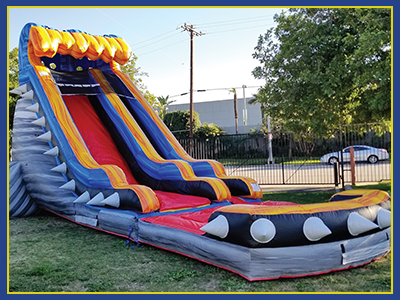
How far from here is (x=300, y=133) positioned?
9172 mm

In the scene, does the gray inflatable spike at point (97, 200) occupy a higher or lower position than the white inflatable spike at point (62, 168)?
lower

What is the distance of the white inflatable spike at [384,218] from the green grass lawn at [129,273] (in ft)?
1.17

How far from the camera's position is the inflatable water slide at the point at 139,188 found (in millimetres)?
3559

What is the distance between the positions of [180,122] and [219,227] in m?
23.4

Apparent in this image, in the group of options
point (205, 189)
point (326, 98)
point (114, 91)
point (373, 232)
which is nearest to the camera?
point (373, 232)

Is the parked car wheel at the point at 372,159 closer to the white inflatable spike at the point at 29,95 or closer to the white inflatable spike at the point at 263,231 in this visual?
the white inflatable spike at the point at 29,95

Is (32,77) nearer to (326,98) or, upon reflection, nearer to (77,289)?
(77,289)

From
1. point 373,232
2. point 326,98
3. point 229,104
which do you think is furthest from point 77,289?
point 229,104

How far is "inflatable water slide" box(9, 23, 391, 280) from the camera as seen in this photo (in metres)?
3.56

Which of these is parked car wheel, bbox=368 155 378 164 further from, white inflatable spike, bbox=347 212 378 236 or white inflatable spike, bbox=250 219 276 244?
white inflatable spike, bbox=250 219 276 244

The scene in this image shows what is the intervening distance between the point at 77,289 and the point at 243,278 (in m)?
1.43

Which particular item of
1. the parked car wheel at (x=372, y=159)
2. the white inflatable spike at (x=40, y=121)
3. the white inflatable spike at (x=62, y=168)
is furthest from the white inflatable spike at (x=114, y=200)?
the parked car wheel at (x=372, y=159)

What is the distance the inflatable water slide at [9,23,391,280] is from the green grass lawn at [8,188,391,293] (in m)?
0.11

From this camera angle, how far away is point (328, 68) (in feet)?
24.1
